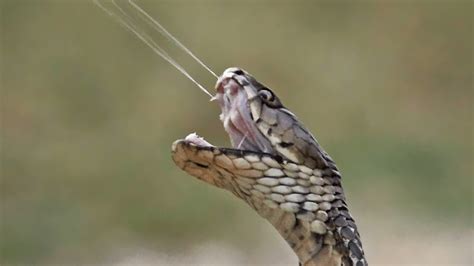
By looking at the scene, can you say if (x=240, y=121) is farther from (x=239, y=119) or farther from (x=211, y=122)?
(x=211, y=122)

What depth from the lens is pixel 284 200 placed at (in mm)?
3492

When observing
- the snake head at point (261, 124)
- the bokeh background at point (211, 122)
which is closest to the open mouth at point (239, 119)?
the snake head at point (261, 124)

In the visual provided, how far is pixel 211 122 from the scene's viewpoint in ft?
37.3

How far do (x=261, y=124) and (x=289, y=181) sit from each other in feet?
0.59

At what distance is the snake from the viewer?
3473 mm

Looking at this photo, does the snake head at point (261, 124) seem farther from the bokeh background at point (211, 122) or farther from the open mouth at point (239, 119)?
the bokeh background at point (211, 122)

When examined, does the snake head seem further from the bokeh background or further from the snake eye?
the bokeh background

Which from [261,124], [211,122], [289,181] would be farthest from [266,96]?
[211,122]

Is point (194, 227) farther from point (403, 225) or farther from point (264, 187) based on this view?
point (264, 187)

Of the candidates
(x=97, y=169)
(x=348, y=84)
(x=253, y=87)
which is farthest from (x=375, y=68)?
(x=253, y=87)

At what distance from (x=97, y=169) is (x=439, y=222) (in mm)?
2830

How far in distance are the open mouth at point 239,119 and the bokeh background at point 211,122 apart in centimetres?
483

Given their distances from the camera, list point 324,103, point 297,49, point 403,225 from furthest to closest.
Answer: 1. point 297,49
2. point 324,103
3. point 403,225

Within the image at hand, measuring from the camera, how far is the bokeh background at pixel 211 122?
9250mm
